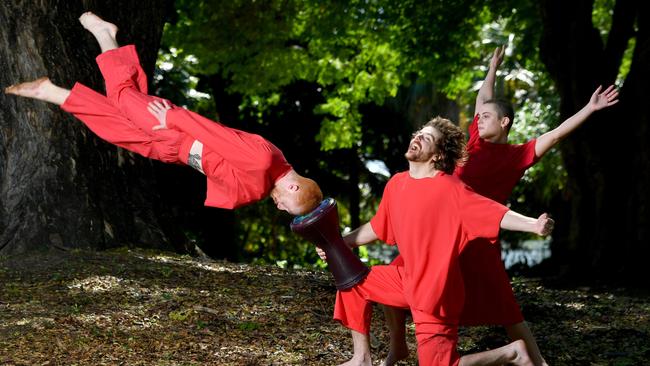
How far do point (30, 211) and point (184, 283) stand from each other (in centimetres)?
174

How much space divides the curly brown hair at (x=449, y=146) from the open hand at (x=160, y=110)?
5.22ft

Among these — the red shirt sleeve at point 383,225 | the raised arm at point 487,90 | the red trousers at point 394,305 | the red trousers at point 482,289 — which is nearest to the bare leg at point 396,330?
the red trousers at point 394,305

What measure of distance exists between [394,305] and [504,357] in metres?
0.64

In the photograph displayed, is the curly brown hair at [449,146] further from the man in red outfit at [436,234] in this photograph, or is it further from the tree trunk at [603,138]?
the tree trunk at [603,138]

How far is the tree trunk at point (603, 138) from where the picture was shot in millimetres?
11883

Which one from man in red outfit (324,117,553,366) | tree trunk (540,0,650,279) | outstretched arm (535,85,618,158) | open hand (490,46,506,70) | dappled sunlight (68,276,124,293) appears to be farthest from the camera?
tree trunk (540,0,650,279)

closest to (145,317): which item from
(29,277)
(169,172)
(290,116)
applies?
(29,277)

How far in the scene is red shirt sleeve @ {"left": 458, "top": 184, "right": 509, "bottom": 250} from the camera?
4.60 m

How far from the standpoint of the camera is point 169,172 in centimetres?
2023

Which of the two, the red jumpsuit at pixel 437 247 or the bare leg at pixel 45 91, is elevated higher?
the bare leg at pixel 45 91

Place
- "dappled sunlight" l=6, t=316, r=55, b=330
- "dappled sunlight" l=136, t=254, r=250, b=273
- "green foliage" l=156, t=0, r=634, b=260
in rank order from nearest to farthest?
"dappled sunlight" l=6, t=316, r=55, b=330 → "dappled sunlight" l=136, t=254, r=250, b=273 → "green foliage" l=156, t=0, r=634, b=260

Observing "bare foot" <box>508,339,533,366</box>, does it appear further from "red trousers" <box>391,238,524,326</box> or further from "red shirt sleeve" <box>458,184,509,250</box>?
"red shirt sleeve" <box>458,184,509,250</box>

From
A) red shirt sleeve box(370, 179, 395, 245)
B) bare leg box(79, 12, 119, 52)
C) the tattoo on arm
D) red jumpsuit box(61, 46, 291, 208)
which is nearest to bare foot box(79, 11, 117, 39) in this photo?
bare leg box(79, 12, 119, 52)

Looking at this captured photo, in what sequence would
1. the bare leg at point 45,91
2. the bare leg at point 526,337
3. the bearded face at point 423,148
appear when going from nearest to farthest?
the bearded face at point 423,148, the bare leg at point 526,337, the bare leg at point 45,91
